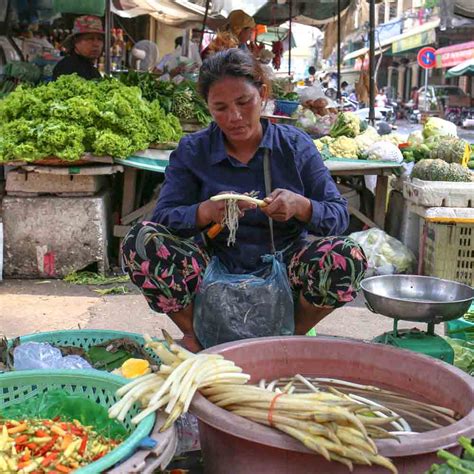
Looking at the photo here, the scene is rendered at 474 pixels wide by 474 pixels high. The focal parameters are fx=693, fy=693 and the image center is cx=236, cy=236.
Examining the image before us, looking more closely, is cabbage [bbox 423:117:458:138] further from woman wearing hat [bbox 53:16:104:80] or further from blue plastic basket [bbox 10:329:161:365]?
blue plastic basket [bbox 10:329:161:365]

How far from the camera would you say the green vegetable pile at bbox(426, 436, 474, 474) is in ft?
5.42

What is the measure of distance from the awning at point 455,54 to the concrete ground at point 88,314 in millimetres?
28878

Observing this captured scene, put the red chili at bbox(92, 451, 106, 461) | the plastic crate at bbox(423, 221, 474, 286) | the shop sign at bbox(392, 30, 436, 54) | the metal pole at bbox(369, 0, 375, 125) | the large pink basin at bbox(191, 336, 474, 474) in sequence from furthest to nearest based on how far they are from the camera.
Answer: the shop sign at bbox(392, 30, 436, 54) → the metal pole at bbox(369, 0, 375, 125) → the plastic crate at bbox(423, 221, 474, 286) → the red chili at bbox(92, 451, 106, 461) → the large pink basin at bbox(191, 336, 474, 474)

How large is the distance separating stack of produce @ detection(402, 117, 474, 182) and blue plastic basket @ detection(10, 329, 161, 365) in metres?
3.52

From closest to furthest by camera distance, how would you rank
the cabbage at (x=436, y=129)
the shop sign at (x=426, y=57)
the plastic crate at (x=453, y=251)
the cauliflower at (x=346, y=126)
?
the plastic crate at (x=453, y=251) < the cauliflower at (x=346, y=126) < the cabbage at (x=436, y=129) < the shop sign at (x=426, y=57)

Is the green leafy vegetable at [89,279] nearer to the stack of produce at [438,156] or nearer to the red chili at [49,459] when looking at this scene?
the stack of produce at [438,156]

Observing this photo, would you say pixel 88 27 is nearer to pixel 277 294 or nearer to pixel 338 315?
pixel 338 315

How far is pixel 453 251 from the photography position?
5516mm

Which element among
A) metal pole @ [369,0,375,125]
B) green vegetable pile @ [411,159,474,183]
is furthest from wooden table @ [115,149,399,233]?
metal pole @ [369,0,375,125]

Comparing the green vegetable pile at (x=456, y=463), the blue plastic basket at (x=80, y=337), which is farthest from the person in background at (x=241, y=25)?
the green vegetable pile at (x=456, y=463)

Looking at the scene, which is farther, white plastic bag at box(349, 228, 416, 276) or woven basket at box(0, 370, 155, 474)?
white plastic bag at box(349, 228, 416, 276)

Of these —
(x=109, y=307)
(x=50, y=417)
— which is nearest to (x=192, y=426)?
(x=50, y=417)

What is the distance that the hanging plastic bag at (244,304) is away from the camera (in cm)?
291

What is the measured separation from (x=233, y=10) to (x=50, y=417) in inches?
307
